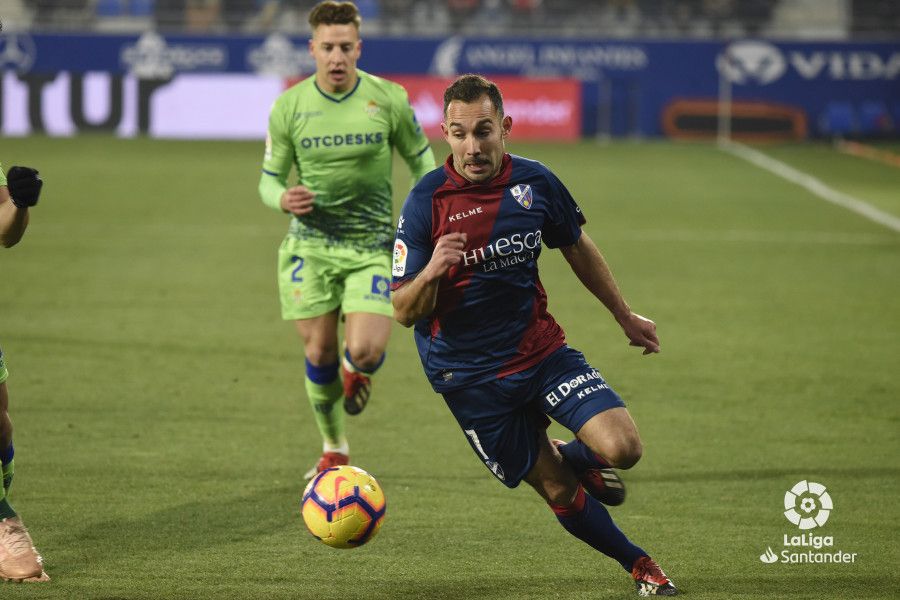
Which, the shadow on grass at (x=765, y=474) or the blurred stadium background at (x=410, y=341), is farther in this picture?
the shadow on grass at (x=765, y=474)

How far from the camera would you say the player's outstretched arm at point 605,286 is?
561 cm

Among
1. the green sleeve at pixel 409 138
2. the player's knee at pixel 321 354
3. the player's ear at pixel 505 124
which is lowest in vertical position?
the player's knee at pixel 321 354

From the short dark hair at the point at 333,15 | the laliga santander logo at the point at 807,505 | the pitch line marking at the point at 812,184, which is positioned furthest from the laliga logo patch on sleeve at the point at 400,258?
the pitch line marking at the point at 812,184

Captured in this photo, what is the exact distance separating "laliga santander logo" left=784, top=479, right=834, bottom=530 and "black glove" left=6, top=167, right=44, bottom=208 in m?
3.79

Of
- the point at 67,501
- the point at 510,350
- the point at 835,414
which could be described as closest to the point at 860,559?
the point at 510,350

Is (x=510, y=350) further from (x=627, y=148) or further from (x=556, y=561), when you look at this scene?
(x=627, y=148)

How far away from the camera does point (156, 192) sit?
21484mm

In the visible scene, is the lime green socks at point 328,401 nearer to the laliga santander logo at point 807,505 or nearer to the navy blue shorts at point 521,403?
the navy blue shorts at point 521,403

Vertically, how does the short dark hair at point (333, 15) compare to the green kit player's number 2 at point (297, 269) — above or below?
above

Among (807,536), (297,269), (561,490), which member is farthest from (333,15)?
(807,536)

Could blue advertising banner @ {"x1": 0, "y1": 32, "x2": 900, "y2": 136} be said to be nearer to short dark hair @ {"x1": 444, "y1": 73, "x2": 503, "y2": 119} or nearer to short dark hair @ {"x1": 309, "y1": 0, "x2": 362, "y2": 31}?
short dark hair @ {"x1": 309, "y1": 0, "x2": 362, "y2": 31}

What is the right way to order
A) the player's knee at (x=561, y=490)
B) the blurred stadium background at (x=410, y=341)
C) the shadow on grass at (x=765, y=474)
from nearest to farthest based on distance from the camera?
the player's knee at (x=561, y=490) → the blurred stadium background at (x=410, y=341) → the shadow on grass at (x=765, y=474)

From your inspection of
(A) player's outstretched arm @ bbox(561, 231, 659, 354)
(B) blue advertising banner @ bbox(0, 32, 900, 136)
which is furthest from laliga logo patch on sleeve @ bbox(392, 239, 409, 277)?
(B) blue advertising banner @ bbox(0, 32, 900, 136)

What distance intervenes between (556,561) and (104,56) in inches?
1151
